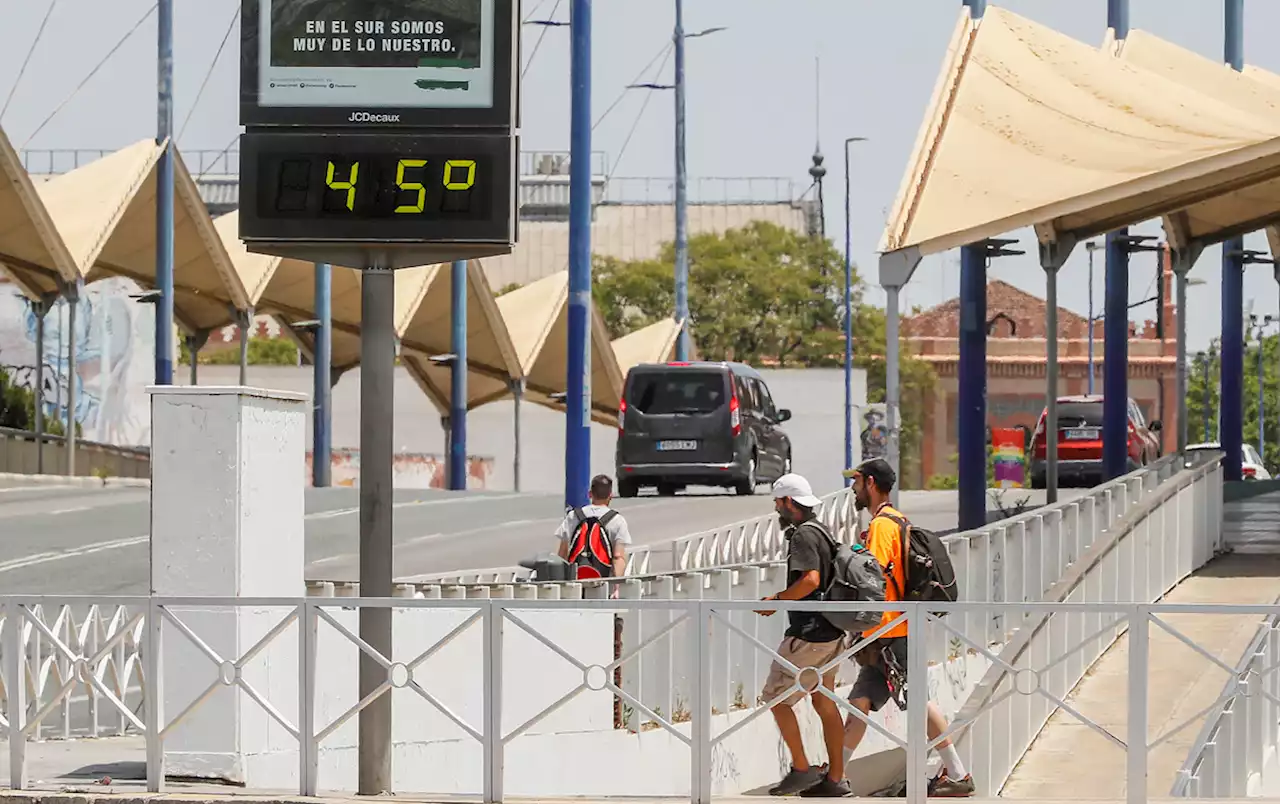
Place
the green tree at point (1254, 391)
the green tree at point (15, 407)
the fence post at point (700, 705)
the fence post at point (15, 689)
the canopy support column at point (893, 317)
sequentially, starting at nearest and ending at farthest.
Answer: the fence post at point (700, 705) < the fence post at point (15, 689) < the canopy support column at point (893, 317) < the green tree at point (15, 407) < the green tree at point (1254, 391)

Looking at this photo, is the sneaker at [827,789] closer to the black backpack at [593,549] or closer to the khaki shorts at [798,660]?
the khaki shorts at [798,660]

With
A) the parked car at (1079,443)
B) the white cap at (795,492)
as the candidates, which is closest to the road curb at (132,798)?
the white cap at (795,492)

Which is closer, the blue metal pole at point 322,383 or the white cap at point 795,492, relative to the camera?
the white cap at point 795,492

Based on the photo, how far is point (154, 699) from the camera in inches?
429

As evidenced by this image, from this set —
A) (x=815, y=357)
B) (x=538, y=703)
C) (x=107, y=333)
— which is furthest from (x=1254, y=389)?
(x=538, y=703)

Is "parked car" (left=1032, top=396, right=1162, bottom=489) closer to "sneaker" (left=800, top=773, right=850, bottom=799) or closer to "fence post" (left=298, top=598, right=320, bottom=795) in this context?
"sneaker" (left=800, top=773, right=850, bottom=799)

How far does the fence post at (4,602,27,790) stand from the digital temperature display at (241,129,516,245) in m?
1.98

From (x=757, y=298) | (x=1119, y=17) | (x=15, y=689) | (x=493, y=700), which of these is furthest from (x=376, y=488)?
(x=757, y=298)

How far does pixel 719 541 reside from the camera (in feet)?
82.6

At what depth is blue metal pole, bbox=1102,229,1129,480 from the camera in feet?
126

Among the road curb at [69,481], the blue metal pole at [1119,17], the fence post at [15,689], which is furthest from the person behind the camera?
the road curb at [69,481]

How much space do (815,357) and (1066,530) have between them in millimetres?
70362

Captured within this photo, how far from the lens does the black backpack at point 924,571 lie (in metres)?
11.5

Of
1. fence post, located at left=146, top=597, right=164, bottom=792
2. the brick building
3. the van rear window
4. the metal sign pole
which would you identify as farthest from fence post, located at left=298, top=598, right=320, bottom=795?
the brick building
